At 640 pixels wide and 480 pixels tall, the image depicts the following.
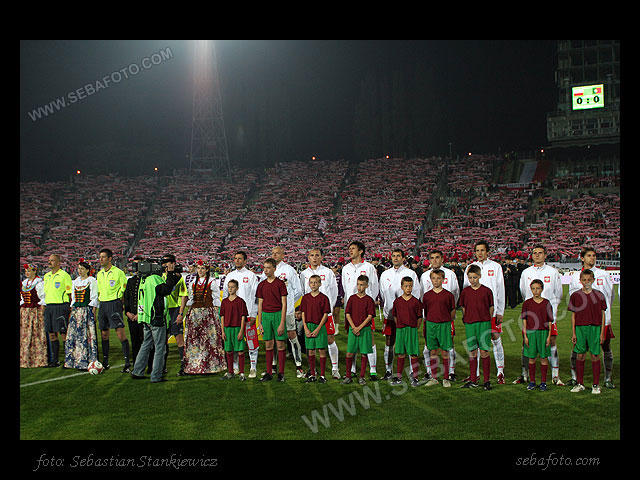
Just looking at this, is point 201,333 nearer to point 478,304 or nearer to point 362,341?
point 362,341

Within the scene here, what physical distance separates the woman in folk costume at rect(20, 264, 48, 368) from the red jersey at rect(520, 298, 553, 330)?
8360mm

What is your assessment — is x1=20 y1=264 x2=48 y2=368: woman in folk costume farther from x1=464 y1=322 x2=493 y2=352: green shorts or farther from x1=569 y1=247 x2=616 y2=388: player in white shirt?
x1=569 y1=247 x2=616 y2=388: player in white shirt

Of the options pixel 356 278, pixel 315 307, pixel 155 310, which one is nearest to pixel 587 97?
pixel 356 278

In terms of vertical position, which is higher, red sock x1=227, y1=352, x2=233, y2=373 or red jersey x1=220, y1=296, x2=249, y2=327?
red jersey x1=220, y1=296, x2=249, y2=327

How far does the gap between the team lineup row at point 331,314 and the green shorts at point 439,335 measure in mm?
14

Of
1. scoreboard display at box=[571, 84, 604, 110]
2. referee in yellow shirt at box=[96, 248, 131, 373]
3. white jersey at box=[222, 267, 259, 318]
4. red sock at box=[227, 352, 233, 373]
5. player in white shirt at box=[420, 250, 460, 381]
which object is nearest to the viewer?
player in white shirt at box=[420, 250, 460, 381]

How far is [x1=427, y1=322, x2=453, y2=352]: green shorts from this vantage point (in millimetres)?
8234

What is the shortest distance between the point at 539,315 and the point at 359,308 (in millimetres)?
2536

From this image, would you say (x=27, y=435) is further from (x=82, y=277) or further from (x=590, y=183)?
(x=590, y=183)

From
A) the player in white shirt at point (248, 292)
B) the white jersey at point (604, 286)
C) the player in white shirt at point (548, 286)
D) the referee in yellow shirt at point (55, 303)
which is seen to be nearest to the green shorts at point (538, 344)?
the player in white shirt at point (548, 286)

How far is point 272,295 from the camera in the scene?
8.92 m

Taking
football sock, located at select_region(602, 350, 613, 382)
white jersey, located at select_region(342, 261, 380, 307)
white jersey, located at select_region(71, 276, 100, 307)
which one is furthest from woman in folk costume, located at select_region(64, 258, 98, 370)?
football sock, located at select_region(602, 350, 613, 382)

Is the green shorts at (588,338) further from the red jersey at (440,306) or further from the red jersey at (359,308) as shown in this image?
the red jersey at (359,308)
